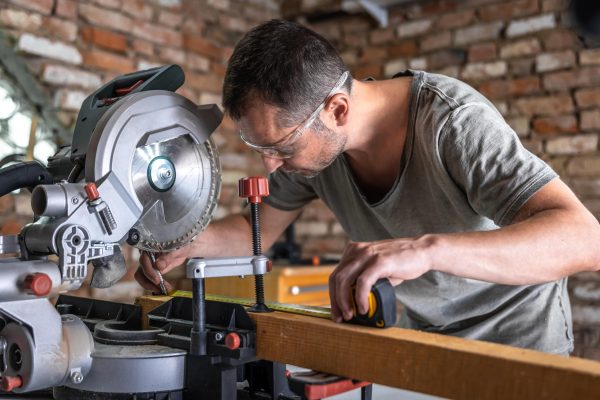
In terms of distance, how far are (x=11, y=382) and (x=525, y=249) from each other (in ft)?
2.71

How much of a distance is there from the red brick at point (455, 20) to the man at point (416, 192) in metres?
1.75

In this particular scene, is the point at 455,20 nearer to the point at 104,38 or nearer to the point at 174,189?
the point at 104,38

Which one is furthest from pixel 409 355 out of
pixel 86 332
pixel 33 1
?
pixel 33 1

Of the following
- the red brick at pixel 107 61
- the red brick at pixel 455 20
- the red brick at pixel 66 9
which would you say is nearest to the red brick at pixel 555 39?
the red brick at pixel 455 20

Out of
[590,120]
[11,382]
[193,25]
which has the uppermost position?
[193,25]

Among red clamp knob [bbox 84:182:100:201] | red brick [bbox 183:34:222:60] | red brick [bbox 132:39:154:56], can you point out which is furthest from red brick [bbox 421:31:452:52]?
red clamp knob [bbox 84:182:100:201]

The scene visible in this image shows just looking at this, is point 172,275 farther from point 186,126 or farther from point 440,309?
point 186,126

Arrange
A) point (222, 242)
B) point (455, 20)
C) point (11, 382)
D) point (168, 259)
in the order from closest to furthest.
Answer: point (11, 382) < point (168, 259) < point (222, 242) < point (455, 20)

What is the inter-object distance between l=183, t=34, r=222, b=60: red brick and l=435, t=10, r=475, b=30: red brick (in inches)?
46.3

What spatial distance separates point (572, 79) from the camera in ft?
9.14

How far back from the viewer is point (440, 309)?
155 centimetres

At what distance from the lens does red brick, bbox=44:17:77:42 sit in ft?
8.19

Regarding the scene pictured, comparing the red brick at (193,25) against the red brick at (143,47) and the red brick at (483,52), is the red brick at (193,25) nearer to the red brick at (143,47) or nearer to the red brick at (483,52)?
the red brick at (143,47)

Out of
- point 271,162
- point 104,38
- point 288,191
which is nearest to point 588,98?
point 288,191
